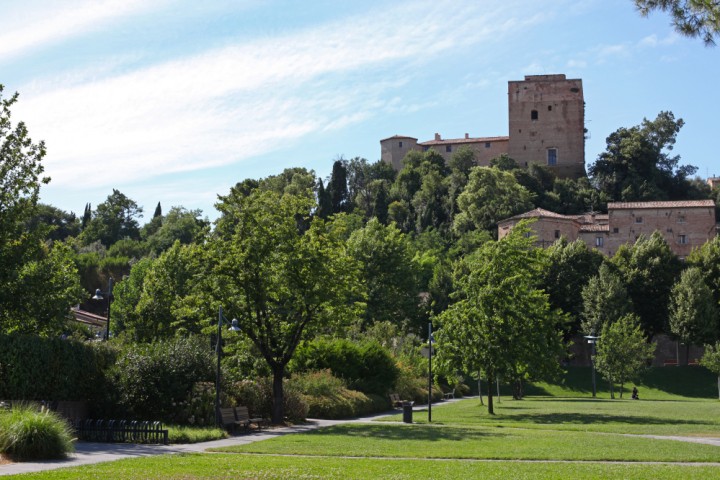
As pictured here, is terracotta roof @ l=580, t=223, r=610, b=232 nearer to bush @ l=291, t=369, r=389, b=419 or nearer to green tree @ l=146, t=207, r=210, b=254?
green tree @ l=146, t=207, r=210, b=254

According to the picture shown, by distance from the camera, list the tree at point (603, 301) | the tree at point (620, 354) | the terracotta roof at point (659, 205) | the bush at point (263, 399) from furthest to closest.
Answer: the terracotta roof at point (659, 205)
the tree at point (603, 301)
the tree at point (620, 354)
the bush at point (263, 399)

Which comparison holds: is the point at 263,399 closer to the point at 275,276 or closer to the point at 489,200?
the point at 275,276

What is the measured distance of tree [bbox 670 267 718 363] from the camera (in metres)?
67.4

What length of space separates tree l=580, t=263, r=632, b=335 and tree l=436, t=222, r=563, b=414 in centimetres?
3134

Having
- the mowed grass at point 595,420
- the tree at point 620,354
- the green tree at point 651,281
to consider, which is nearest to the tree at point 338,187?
the green tree at point 651,281

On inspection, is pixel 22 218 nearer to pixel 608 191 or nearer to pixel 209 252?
pixel 209 252

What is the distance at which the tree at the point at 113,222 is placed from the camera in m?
124

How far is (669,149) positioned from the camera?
4771 inches

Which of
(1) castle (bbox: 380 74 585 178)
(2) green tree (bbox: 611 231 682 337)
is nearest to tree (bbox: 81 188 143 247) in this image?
(1) castle (bbox: 380 74 585 178)

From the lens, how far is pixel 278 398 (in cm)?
3048

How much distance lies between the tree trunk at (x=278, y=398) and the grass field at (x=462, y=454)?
3066 millimetres

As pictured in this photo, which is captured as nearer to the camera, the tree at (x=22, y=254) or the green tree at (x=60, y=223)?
the tree at (x=22, y=254)

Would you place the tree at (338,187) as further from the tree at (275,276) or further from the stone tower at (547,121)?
the tree at (275,276)

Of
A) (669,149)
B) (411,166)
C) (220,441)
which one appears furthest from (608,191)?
(220,441)
